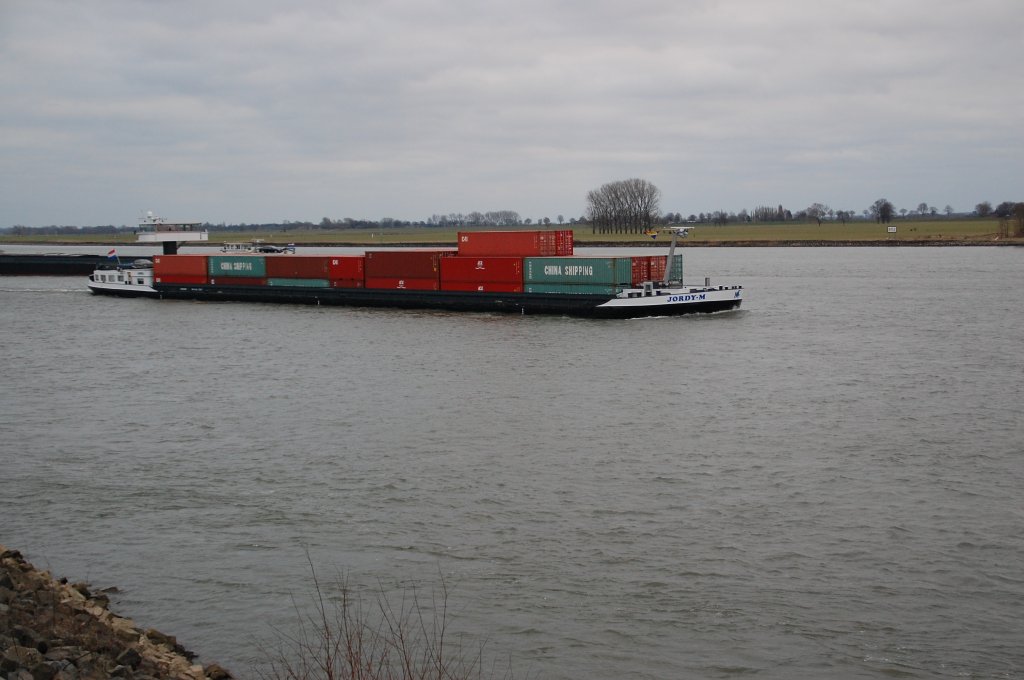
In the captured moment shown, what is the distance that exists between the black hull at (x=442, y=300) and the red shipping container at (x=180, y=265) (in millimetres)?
1095

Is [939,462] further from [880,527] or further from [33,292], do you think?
[33,292]

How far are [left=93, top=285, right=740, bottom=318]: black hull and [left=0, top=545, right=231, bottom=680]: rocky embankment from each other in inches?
1418

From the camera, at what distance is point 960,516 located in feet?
54.1

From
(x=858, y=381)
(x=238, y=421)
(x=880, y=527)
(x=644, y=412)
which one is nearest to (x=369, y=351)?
(x=238, y=421)

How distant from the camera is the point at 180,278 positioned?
220ft

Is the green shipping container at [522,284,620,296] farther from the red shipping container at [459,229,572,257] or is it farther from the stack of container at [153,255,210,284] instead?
the stack of container at [153,255,210,284]

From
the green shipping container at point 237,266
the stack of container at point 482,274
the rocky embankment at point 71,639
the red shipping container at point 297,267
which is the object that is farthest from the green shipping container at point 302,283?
the rocky embankment at point 71,639

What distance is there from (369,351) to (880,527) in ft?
84.3

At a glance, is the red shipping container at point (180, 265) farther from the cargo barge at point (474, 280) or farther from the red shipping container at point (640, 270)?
the red shipping container at point (640, 270)

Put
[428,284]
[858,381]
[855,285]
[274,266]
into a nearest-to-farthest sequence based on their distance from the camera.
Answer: [858,381] → [428,284] → [274,266] → [855,285]

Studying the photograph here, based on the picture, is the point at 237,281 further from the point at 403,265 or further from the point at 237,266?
the point at 403,265

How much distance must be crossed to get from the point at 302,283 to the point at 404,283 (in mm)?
8504

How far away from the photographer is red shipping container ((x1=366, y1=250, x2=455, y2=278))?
5484cm

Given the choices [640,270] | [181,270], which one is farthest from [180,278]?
[640,270]
